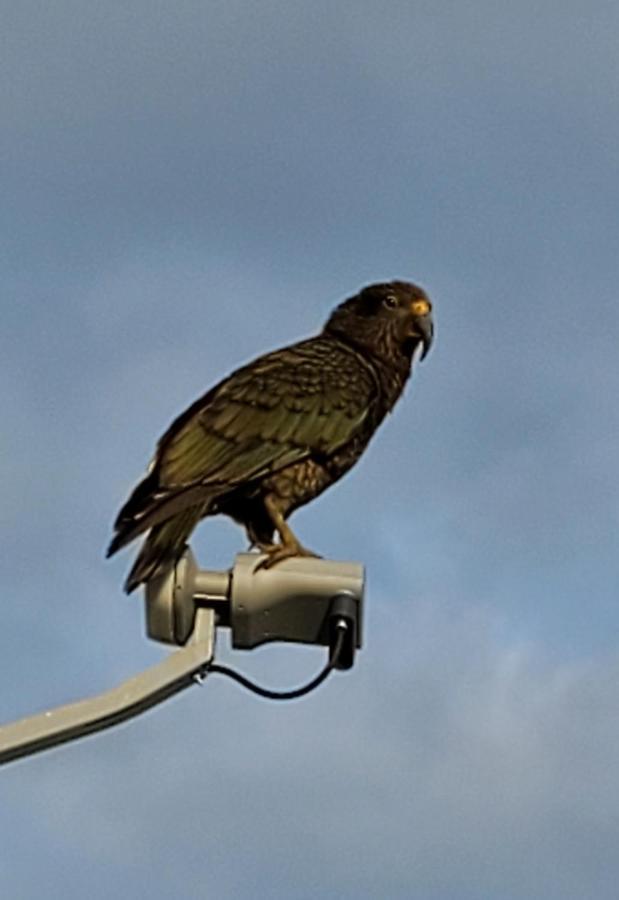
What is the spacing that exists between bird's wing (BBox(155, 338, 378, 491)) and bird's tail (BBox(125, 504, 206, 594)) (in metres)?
0.42

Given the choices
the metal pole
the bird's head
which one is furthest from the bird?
the metal pole

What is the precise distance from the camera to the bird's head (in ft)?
23.4

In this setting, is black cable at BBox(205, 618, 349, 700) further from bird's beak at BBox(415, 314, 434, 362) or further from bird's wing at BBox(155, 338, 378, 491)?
bird's beak at BBox(415, 314, 434, 362)

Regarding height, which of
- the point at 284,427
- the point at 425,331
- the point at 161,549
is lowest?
the point at 161,549

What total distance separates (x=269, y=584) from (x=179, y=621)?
0.81 ft

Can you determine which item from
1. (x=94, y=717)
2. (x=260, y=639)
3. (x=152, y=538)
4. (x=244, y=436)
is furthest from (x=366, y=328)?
(x=94, y=717)

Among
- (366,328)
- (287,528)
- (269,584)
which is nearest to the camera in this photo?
(269,584)

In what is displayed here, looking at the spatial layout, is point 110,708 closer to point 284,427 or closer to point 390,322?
point 284,427

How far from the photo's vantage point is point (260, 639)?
4.20m

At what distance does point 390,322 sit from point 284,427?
99 centimetres

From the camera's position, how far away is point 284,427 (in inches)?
251

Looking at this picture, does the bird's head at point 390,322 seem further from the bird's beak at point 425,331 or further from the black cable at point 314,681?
the black cable at point 314,681

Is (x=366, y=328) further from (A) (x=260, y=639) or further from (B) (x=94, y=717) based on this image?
(B) (x=94, y=717)

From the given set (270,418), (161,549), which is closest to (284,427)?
(270,418)
